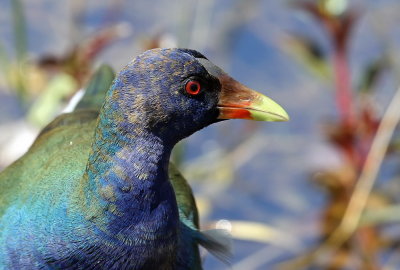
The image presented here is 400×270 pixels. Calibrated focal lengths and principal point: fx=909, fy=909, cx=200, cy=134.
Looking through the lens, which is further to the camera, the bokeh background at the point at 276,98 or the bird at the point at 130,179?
the bokeh background at the point at 276,98

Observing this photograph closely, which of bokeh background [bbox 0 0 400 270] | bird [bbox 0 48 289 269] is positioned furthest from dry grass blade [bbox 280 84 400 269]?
bird [bbox 0 48 289 269]

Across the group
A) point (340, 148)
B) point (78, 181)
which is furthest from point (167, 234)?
point (340, 148)

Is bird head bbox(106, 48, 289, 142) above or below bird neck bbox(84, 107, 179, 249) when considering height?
above

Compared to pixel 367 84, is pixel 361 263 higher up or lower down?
lower down

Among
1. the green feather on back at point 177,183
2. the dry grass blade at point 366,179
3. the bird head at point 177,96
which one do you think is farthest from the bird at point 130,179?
the dry grass blade at point 366,179

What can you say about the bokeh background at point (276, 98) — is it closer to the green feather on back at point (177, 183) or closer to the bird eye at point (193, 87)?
the green feather on back at point (177, 183)

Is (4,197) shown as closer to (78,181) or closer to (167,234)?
(78,181)

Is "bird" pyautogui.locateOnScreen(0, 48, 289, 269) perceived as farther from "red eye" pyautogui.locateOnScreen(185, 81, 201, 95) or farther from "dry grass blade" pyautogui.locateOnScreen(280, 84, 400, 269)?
"dry grass blade" pyautogui.locateOnScreen(280, 84, 400, 269)
